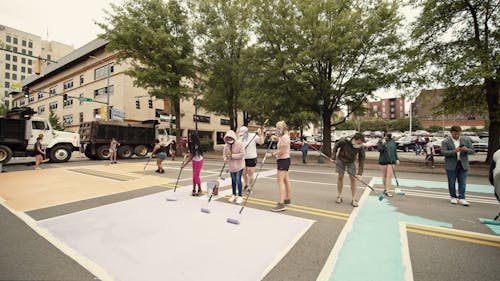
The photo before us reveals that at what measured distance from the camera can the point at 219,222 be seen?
14.5ft

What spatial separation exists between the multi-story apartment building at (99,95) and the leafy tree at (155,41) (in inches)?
107

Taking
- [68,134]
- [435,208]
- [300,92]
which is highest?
[300,92]

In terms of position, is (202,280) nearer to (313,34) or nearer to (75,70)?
(313,34)

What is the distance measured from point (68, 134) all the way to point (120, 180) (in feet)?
35.1

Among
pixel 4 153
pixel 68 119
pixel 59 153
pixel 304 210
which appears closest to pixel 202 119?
pixel 68 119

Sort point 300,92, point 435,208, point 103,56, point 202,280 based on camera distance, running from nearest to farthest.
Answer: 1. point 202,280
2. point 435,208
3. point 300,92
4. point 103,56

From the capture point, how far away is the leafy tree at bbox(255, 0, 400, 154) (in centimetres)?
1446

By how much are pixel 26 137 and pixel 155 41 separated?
1171 centimetres

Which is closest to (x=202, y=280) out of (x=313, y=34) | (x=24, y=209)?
(x=24, y=209)

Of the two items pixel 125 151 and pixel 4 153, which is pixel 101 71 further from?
pixel 4 153

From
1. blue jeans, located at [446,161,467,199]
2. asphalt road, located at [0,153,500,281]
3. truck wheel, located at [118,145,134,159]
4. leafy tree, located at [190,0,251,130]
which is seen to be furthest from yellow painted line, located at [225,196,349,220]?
truck wheel, located at [118,145,134,159]

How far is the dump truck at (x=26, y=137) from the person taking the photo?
12.8 metres

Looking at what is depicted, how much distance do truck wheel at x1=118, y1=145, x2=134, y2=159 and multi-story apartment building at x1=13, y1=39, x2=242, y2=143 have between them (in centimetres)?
591

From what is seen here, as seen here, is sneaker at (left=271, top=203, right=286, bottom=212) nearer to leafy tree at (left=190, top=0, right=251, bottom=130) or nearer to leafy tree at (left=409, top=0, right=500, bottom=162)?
leafy tree at (left=409, top=0, right=500, bottom=162)
